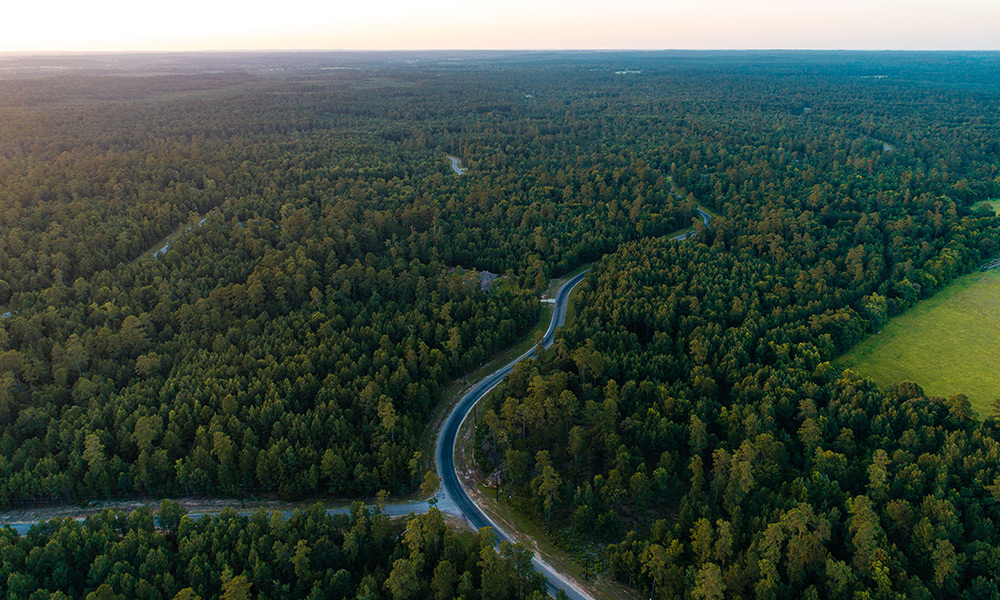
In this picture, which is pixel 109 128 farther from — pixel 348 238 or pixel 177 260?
pixel 348 238

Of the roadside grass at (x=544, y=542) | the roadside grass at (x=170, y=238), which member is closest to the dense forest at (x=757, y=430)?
the roadside grass at (x=544, y=542)

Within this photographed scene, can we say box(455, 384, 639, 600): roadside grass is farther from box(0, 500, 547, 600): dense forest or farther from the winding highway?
box(0, 500, 547, 600): dense forest

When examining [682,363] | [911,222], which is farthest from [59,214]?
[911,222]

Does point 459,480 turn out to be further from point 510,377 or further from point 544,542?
point 510,377

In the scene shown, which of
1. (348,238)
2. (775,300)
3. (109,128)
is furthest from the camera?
(109,128)

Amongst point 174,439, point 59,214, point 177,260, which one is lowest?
point 174,439

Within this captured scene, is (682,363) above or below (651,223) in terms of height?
below

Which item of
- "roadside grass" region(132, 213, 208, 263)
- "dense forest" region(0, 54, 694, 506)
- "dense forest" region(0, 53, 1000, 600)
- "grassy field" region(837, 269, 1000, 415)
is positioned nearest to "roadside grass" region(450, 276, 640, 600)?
"dense forest" region(0, 53, 1000, 600)
